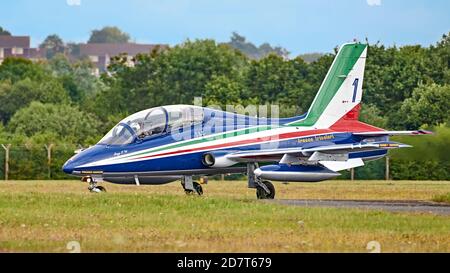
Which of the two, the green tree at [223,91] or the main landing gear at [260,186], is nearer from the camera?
the main landing gear at [260,186]

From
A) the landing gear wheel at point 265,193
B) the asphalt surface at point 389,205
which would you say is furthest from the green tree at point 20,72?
the asphalt surface at point 389,205

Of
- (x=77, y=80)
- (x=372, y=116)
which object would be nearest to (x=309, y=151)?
(x=372, y=116)

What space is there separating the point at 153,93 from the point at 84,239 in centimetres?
7904

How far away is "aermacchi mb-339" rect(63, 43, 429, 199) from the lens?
3078 centimetres

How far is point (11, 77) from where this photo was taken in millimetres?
123625

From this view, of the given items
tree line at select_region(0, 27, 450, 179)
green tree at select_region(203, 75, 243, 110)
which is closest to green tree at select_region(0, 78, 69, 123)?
tree line at select_region(0, 27, 450, 179)

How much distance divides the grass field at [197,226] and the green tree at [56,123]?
174 ft

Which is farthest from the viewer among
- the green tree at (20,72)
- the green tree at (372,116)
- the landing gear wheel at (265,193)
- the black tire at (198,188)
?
the green tree at (20,72)

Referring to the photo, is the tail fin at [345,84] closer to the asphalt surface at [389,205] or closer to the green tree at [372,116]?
the asphalt surface at [389,205]

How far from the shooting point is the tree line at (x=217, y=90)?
2793 inches

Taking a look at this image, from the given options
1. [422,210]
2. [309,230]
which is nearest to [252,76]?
[422,210]

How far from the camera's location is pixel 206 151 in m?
31.3

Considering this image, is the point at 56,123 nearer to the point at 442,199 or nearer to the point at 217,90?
the point at 217,90
